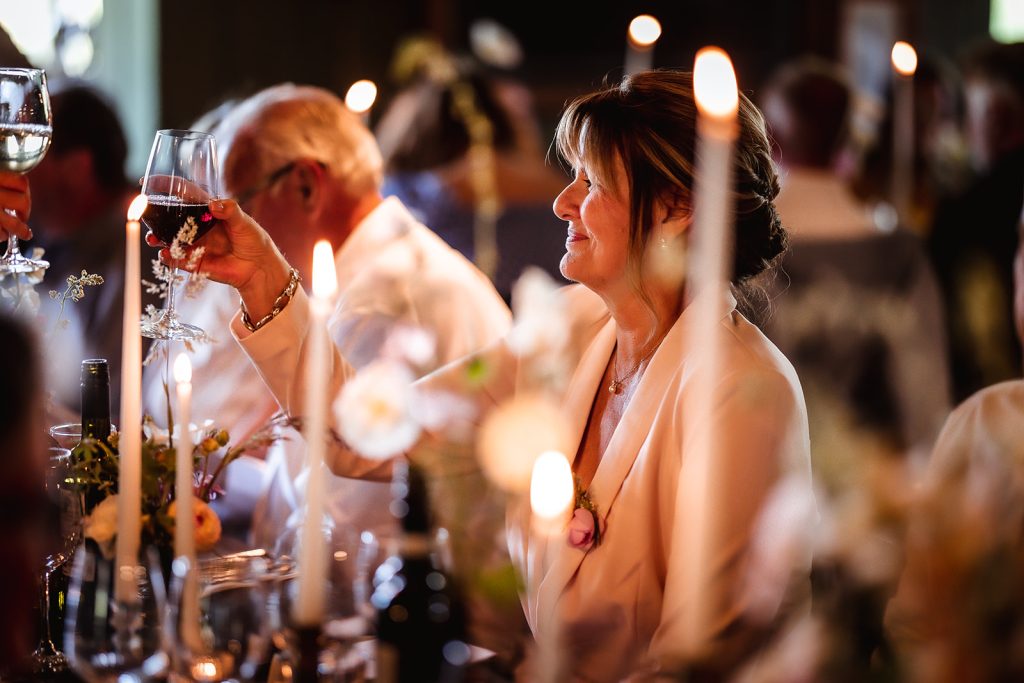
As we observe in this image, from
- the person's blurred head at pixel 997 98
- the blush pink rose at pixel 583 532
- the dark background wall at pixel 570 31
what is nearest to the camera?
the blush pink rose at pixel 583 532

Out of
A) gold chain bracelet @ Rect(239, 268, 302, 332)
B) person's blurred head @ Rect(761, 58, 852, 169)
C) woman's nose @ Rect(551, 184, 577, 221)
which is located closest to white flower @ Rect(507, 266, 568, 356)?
woman's nose @ Rect(551, 184, 577, 221)

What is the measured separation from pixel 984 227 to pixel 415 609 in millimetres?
2788

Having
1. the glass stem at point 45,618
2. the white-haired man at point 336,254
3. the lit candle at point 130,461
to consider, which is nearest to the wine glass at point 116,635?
the lit candle at point 130,461

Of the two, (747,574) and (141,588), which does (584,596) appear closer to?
(747,574)

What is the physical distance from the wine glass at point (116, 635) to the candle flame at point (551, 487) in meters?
0.37

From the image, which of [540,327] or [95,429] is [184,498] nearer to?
[95,429]

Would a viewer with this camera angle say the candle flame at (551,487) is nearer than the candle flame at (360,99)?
Yes

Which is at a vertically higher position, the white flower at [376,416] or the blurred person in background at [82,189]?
the blurred person in background at [82,189]

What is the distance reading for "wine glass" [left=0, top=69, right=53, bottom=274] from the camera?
133 centimetres

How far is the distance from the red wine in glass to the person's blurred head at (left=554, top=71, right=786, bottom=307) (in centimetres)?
51

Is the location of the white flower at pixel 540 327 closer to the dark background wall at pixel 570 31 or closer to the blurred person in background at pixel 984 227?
the blurred person in background at pixel 984 227

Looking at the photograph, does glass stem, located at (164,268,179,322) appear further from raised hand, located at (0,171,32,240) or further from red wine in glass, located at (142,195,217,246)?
raised hand, located at (0,171,32,240)

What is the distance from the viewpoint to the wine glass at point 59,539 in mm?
1256

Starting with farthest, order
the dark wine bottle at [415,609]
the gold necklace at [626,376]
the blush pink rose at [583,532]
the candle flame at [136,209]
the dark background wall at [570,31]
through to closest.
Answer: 1. the dark background wall at [570,31]
2. the gold necklace at [626,376]
3. the blush pink rose at [583,532]
4. the candle flame at [136,209]
5. the dark wine bottle at [415,609]
